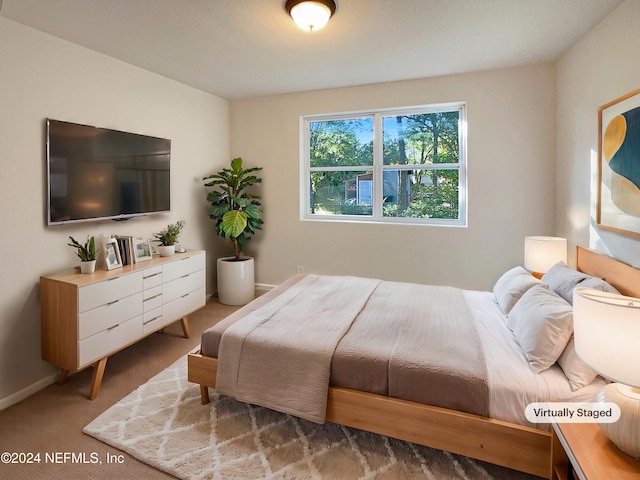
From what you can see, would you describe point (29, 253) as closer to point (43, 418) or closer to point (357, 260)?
point (43, 418)

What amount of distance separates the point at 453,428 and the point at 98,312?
2274 mm

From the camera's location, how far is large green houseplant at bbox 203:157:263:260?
12.5 ft

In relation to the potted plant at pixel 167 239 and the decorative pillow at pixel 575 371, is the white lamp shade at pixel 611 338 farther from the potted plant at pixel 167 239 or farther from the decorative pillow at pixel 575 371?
the potted plant at pixel 167 239

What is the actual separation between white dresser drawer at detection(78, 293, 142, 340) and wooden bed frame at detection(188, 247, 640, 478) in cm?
166

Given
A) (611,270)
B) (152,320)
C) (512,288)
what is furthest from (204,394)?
(611,270)

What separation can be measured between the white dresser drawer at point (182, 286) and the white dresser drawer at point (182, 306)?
1.6 inches

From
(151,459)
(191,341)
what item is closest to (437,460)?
(151,459)

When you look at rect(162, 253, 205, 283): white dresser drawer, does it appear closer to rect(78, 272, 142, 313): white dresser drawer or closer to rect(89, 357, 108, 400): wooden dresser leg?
rect(78, 272, 142, 313): white dresser drawer

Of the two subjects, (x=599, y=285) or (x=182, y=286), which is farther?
(x=182, y=286)

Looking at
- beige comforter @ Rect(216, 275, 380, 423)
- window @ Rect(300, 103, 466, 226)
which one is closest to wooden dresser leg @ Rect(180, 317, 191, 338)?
beige comforter @ Rect(216, 275, 380, 423)

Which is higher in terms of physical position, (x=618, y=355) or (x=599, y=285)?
(x=599, y=285)

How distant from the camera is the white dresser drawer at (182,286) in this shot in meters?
2.91

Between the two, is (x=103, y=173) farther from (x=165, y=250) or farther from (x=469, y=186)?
(x=469, y=186)

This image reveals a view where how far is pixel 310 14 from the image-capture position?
2084 mm
